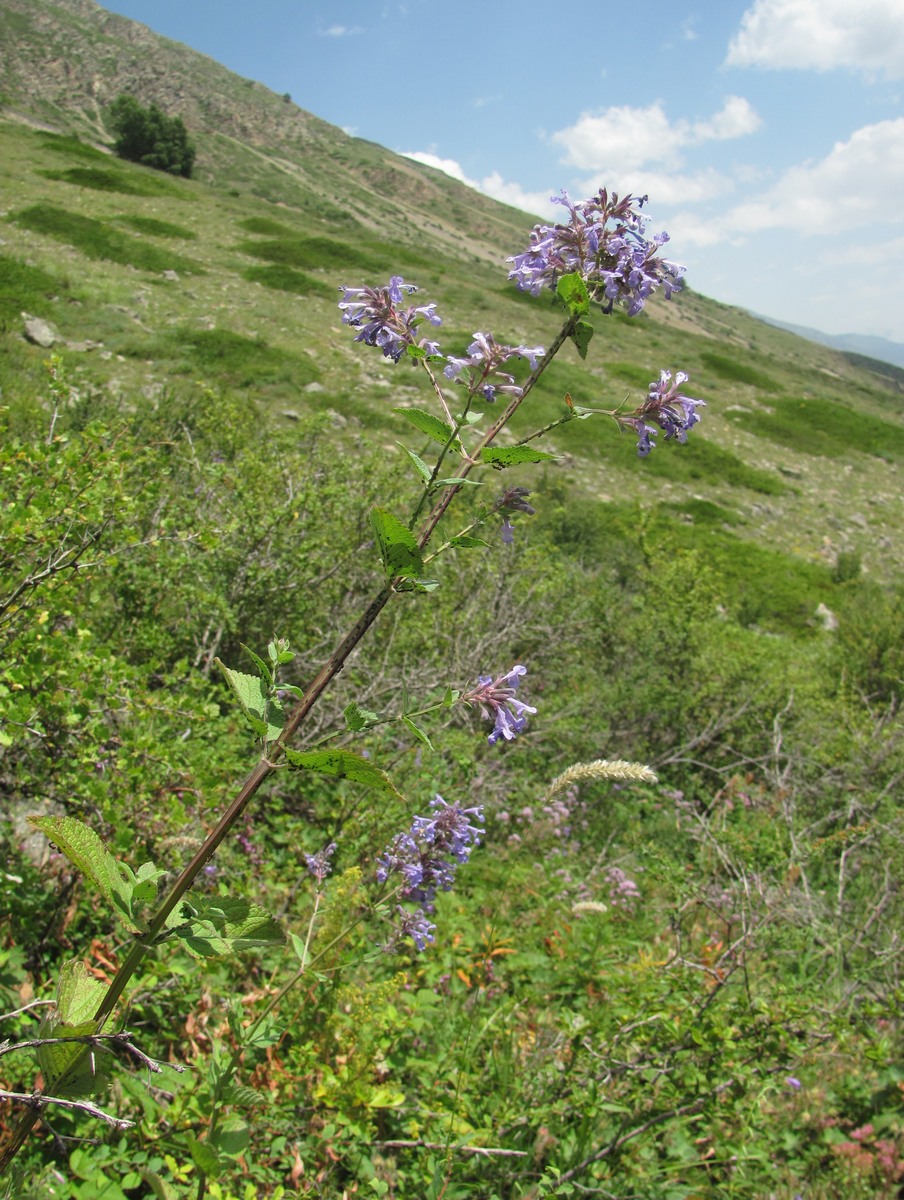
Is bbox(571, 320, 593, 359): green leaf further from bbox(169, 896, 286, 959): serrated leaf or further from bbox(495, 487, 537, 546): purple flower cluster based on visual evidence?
bbox(169, 896, 286, 959): serrated leaf

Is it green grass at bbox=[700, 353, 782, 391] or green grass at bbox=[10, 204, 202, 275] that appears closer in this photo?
green grass at bbox=[10, 204, 202, 275]

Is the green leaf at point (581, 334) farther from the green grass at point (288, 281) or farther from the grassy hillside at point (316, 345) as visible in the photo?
the green grass at point (288, 281)

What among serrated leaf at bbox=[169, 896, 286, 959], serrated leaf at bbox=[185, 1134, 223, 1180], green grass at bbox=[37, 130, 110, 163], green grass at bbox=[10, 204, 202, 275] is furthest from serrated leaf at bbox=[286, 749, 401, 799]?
green grass at bbox=[37, 130, 110, 163]

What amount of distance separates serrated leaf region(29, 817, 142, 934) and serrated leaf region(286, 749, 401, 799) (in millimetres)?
312

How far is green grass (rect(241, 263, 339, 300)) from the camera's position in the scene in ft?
56.1

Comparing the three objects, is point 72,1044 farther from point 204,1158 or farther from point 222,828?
point 204,1158

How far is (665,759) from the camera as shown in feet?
19.7

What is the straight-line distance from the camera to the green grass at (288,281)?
17.1 metres

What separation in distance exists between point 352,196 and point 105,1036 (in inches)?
2264

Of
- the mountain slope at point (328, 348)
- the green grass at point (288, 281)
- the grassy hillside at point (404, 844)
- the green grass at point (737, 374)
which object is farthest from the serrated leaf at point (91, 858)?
the green grass at point (737, 374)

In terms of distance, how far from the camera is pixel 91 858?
1.00 metres

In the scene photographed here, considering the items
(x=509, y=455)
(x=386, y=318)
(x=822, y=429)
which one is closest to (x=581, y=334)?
(x=509, y=455)

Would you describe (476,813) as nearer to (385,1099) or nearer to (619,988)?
(385,1099)

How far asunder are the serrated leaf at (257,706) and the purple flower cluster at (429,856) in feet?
3.43
